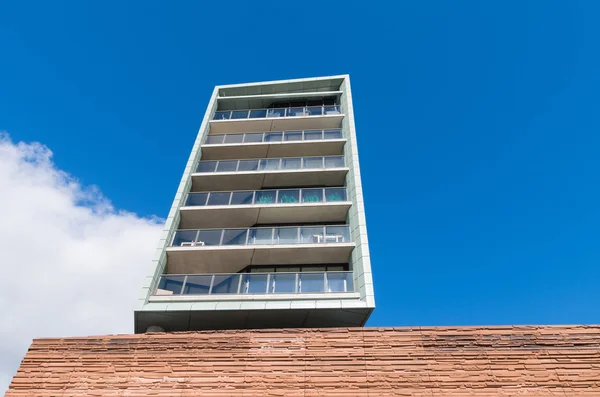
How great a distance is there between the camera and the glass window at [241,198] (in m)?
16.0

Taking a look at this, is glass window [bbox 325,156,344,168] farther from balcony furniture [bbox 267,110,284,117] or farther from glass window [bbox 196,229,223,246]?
glass window [bbox 196,229,223,246]

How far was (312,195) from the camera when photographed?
1634 cm

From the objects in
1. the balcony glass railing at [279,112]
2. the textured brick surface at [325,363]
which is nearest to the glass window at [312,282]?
A: the textured brick surface at [325,363]

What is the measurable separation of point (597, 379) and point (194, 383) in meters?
9.13

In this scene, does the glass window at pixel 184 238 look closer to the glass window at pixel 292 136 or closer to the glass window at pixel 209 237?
the glass window at pixel 209 237

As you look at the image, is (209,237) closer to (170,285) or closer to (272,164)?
(170,285)

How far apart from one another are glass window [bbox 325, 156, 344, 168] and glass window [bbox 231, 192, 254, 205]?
13.9 feet

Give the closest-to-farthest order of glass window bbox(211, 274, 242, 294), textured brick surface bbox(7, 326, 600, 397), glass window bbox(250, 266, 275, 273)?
textured brick surface bbox(7, 326, 600, 397)
glass window bbox(211, 274, 242, 294)
glass window bbox(250, 266, 275, 273)

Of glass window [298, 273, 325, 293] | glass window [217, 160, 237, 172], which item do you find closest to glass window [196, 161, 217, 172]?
glass window [217, 160, 237, 172]

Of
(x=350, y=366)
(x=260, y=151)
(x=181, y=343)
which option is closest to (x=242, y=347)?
(x=181, y=343)

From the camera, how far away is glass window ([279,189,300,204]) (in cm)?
1620

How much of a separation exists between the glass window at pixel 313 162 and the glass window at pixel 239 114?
615cm

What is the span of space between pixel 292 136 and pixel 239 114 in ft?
15.4

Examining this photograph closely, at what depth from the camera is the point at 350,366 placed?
859cm
